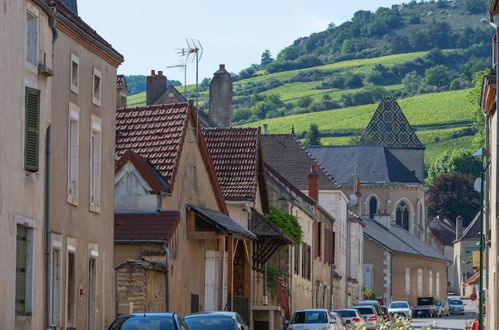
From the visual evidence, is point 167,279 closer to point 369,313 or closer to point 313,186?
point 369,313

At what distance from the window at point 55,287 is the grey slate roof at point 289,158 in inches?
1590

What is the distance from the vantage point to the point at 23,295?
73.2 ft

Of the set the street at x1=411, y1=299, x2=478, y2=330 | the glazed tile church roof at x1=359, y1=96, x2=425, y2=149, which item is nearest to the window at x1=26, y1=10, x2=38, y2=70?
the street at x1=411, y1=299, x2=478, y2=330

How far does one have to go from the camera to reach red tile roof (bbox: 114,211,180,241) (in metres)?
32.2

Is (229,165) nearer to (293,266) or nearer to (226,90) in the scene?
(293,266)

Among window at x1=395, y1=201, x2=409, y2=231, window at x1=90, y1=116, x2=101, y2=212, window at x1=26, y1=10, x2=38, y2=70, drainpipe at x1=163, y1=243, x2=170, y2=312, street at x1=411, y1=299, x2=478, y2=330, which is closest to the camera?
window at x1=26, y1=10, x2=38, y2=70

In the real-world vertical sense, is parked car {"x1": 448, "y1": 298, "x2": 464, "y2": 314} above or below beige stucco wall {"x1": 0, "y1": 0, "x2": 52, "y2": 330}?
below

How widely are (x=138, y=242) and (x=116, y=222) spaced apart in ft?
4.38

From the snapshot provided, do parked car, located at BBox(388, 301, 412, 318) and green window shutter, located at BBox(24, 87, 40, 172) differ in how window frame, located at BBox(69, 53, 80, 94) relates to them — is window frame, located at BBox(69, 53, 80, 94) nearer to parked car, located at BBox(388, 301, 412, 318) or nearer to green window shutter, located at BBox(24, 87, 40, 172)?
green window shutter, located at BBox(24, 87, 40, 172)

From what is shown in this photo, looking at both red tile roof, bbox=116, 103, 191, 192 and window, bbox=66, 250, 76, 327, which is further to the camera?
red tile roof, bbox=116, 103, 191, 192

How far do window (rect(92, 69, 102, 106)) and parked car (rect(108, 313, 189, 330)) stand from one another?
6855 mm

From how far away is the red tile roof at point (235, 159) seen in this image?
140 ft

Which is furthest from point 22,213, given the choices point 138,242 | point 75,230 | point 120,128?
point 120,128

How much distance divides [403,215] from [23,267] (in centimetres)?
9996
